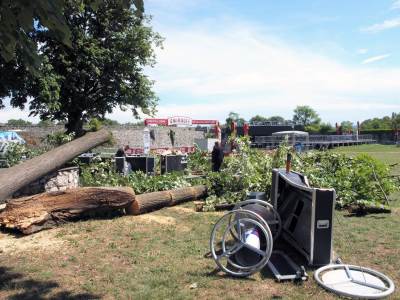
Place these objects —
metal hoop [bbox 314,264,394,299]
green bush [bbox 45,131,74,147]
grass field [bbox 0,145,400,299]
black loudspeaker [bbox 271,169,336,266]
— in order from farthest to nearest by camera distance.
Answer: green bush [bbox 45,131,74,147]
black loudspeaker [bbox 271,169,336,266]
grass field [bbox 0,145,400,299]
metal hoop [bbox 314,264,394,299]

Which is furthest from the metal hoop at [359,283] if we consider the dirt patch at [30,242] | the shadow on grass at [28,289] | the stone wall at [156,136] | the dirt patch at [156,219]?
the stone wall at [156,136]

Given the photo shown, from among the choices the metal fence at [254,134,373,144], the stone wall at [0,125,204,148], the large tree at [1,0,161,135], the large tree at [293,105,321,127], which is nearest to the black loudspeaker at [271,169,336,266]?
the large tree at [1,0,161,135]

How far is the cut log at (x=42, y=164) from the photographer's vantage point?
712 cm

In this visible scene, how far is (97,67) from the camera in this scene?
2344 cm

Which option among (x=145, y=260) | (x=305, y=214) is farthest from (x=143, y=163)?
(x=305, y=214)

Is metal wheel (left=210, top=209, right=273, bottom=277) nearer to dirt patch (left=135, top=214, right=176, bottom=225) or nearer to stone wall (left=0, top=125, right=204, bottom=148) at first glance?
dirt patch (left=135, top=214, right=176, bottom=225)

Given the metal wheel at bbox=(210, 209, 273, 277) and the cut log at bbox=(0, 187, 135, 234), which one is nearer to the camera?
the metal wheel at bbox=(210, 209, 273, 277)

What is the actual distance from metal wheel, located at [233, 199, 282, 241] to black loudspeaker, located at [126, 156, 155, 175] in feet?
31.2

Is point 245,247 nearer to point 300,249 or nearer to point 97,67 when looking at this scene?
point 300,249

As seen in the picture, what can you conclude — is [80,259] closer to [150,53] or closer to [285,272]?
[285,272]

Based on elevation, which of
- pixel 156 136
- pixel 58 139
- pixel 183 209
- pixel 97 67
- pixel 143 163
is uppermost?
pixel 97 67

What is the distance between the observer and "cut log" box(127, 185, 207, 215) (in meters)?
9.23

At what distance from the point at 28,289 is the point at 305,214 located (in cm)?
363

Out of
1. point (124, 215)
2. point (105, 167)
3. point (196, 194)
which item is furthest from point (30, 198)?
point (105, 167)
